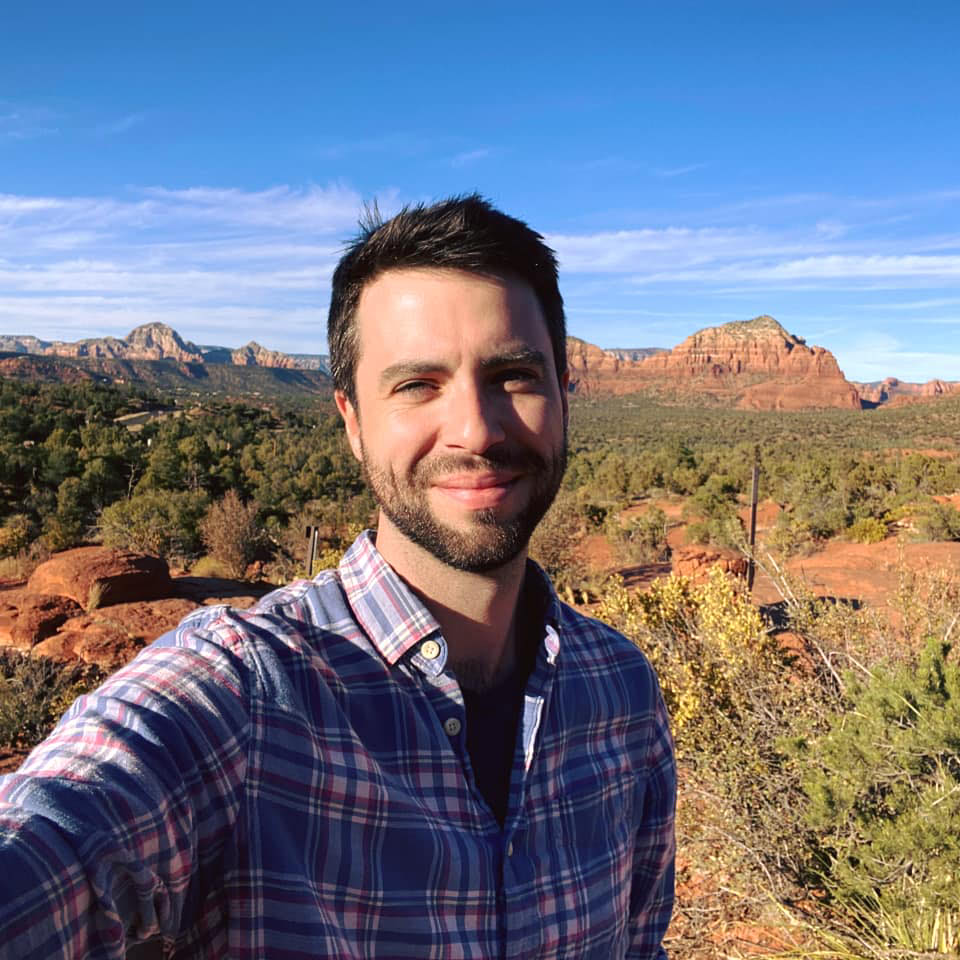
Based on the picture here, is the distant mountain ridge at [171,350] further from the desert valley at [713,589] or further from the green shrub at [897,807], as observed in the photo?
the green shrub at [897,807]

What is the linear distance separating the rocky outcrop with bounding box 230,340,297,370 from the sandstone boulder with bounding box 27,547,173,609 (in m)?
166

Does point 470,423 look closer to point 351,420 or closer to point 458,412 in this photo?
point 458,412

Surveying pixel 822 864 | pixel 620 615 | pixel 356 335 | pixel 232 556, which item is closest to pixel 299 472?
pixel 232 556

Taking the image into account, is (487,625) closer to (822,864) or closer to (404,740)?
(404,740)

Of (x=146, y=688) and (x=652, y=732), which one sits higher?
(x=146, y=688)

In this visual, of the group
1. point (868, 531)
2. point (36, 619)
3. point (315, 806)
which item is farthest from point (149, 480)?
point (315, 806)

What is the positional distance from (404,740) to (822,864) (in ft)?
14.1

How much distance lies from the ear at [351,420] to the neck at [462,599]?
178mm

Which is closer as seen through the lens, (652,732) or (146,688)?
(146,688)

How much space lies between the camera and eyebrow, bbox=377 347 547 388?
1348 millimetres

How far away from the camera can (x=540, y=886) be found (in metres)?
1.24

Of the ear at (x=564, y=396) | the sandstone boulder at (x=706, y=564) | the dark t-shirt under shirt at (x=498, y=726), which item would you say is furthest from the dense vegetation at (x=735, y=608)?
the ear at (x=564, y=396)

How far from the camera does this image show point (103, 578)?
10.4m

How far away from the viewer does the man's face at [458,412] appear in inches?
53.5
